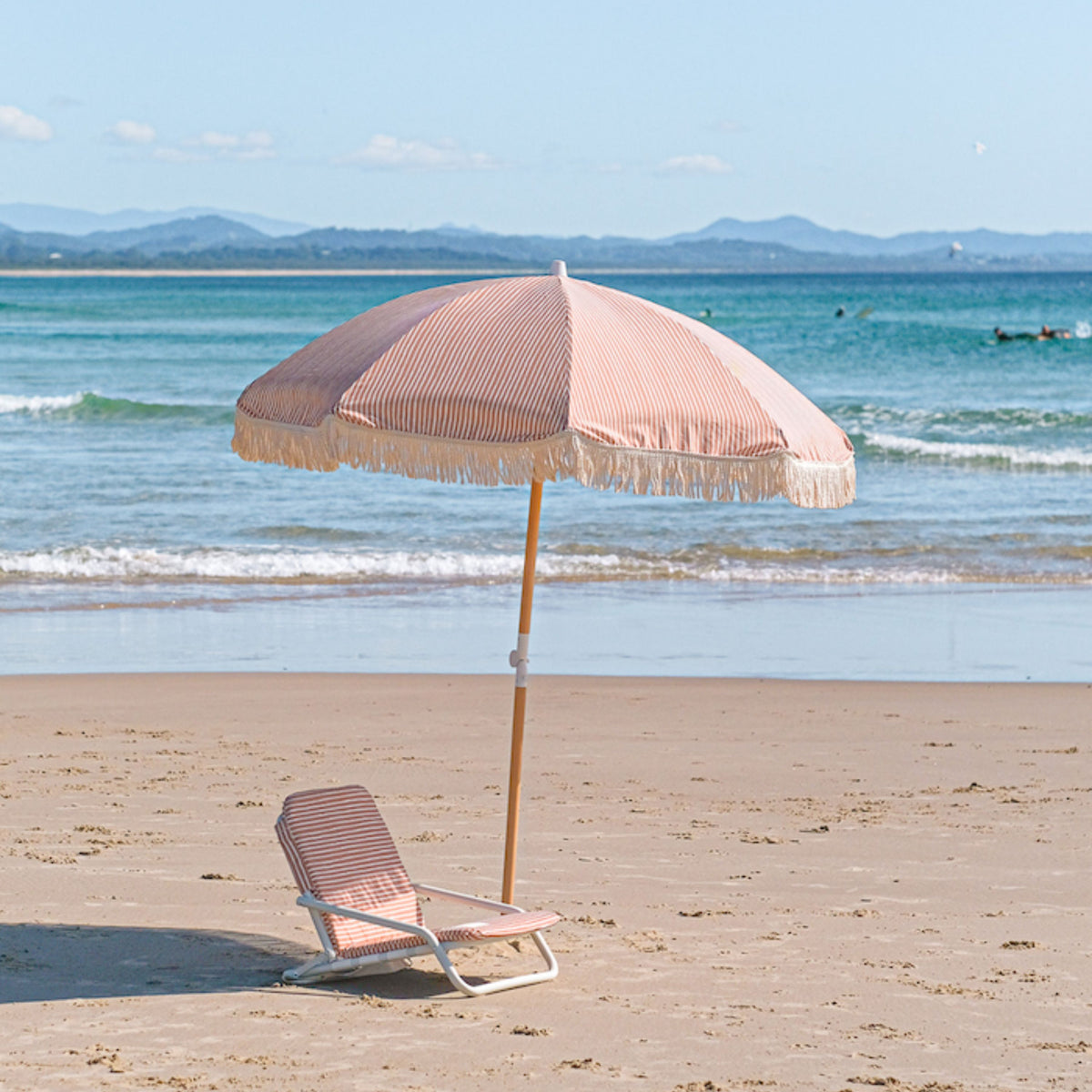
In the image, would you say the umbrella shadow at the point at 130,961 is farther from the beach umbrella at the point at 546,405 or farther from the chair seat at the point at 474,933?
the beach umbrella at the point at 546,405

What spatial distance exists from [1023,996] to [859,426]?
25.7 metres

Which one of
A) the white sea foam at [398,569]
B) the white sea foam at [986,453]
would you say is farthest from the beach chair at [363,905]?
the white sea foam at [986,453]

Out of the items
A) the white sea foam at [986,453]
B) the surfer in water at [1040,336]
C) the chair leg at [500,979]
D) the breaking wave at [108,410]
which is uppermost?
the surfer in water at [1040,336]

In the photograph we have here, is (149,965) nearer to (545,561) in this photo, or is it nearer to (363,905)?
(363,905)

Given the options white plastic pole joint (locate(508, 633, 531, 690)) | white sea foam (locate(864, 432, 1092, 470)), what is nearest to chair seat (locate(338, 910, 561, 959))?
white plastic pole joint (locate(508, 633, 531, 690))

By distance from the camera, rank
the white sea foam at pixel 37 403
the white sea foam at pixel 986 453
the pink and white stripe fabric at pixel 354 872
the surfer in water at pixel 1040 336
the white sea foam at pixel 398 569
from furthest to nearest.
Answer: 1. the surfer in water at pixel 1040 336
2. the white sea foam at pixel 37 403
3. the white sea foam at pixel 986 453
4. the white sea foam at pixel 398 569
5. the pink and white stripe fabric at pixel 354 872

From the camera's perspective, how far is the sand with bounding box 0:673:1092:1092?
432 cm

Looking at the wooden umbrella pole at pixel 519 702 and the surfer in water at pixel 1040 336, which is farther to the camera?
the surfer in water at pixel 1040 336

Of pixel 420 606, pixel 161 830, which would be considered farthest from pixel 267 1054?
pixel 420 606

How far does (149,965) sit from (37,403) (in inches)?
1117

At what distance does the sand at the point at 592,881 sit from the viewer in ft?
14.2

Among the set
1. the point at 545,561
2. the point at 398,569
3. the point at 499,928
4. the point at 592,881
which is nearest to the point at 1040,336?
the point at 545,561

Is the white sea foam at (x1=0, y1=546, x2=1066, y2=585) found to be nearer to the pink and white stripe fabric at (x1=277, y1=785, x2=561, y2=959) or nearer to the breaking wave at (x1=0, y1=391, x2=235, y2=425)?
the pink and white stripe fabric at (x1=277, y1=785, x2=561, y2=959)

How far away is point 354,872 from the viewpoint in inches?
202
